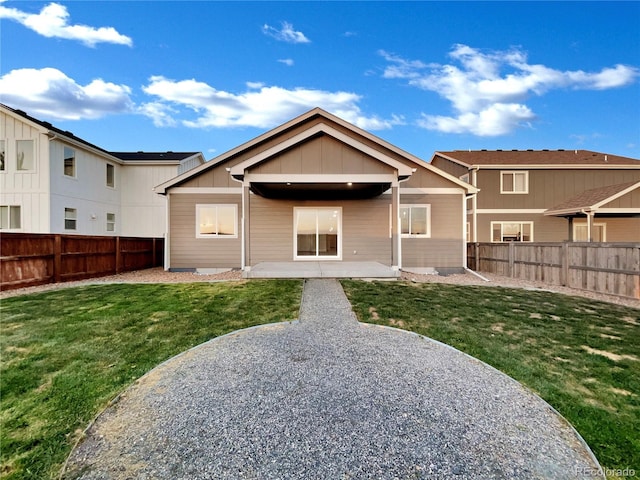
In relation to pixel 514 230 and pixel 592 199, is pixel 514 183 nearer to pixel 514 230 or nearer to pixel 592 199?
pixel 514 230

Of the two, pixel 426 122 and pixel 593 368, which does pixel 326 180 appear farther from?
pixel 426 122

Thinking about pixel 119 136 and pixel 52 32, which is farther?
pixel 119 136

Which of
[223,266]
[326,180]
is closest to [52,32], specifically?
[223,266]

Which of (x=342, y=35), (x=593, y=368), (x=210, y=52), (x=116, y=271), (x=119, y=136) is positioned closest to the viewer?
(x=593, y=368)

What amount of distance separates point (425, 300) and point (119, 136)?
25822mm

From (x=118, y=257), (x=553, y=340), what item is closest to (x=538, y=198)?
(x=553, y=340)

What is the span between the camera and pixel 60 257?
995cm

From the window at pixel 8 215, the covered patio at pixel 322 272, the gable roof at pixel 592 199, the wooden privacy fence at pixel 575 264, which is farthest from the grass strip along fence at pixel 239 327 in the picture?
the gable roof at pixel 592 199

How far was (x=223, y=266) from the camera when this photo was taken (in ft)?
42.4

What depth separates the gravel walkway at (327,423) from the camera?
93.6 inches

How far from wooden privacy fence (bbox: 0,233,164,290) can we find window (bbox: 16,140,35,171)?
627 centimetres

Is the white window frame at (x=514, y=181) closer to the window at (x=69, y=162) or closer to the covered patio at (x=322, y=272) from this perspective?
the covered patio at (x=322, y=272)

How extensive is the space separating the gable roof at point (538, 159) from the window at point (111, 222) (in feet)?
69.0

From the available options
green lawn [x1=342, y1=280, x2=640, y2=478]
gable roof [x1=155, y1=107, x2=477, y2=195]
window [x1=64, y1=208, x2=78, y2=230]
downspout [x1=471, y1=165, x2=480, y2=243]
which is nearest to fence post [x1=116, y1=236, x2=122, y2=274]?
gable roof [x1=155, y1=107, x2=477, y2=195]
